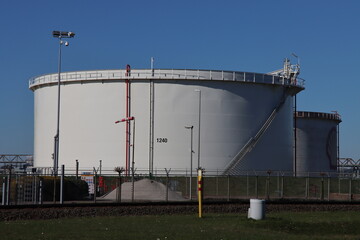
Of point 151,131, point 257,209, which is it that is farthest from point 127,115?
point 257,209

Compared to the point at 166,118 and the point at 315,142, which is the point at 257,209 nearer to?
the point at 166,118

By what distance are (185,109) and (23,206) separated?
96.4 feet

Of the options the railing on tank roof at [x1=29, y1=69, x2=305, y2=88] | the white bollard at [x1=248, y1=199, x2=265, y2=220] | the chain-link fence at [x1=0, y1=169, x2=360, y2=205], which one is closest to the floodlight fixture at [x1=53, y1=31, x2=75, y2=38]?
the chain-link fence at [x1=0, y1=169, x2=360, y2=205]

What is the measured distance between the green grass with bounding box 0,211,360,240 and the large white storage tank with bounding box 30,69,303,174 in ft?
→ 103

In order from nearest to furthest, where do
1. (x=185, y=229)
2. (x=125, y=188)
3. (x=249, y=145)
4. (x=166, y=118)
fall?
(x=185, y=229) < (x=125, y=188) < (x=166, y=118) < (x=249, y=145)

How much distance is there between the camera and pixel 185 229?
21.1 m

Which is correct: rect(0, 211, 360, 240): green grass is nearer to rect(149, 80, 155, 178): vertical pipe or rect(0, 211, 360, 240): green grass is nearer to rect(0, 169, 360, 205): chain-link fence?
rect(0, 169, 360, 205): chain-link fence

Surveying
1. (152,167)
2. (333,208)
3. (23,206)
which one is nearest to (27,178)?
(23,206)

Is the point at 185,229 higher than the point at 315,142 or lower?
lower

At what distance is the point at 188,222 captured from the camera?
24031 mm

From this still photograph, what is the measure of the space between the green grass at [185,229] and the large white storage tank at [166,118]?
31.5 meters

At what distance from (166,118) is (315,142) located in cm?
2997

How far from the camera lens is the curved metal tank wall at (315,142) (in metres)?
79.0

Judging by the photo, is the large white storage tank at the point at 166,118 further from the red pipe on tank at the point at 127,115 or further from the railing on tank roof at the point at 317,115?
the railing on tank roof at the point at 317,115
